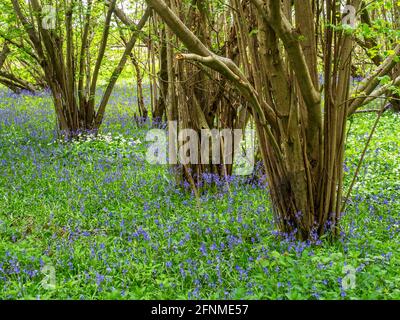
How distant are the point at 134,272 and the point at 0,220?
7.05 ft

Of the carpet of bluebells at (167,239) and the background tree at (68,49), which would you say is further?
the background tree at (68,49)

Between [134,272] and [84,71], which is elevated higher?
[84,71]

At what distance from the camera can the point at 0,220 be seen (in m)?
5.54

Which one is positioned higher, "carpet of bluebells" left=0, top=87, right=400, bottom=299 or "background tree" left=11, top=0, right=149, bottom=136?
"background tree" left=11, top=0, right=149, bottom=136

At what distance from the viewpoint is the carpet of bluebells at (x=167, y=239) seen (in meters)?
3.68

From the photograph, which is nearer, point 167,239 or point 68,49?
point 167,239

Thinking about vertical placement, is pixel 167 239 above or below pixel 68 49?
below

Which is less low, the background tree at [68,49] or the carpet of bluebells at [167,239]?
the background tree at [68,49]

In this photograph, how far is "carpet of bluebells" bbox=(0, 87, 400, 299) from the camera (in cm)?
368

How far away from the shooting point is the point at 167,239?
4832 millimetres

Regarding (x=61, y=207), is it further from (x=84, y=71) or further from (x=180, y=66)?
(x=84, y=71)

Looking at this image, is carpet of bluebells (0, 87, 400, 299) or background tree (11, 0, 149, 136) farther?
background tree (11, 0, 149, 136)
